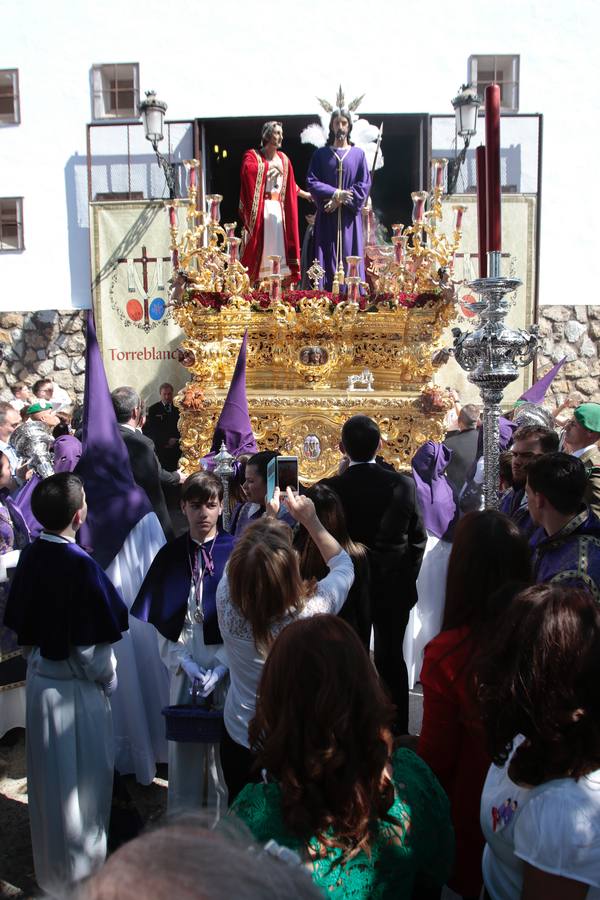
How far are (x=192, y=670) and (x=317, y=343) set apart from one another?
17.8 ft

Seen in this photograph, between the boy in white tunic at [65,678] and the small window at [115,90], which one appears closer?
the boy in white tunic at [65,678]

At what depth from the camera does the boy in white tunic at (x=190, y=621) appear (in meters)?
3.21

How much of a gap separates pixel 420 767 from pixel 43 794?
6.22 feet

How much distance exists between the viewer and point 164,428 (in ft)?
34.9

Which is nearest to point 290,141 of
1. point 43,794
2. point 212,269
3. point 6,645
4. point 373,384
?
point 212,269

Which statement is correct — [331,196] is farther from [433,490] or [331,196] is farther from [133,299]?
[433,490]

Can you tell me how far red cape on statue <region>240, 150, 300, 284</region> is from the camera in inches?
354

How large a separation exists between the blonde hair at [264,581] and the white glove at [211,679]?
2.11 ft

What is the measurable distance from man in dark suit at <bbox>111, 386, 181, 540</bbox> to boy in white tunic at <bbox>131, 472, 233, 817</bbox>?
1383mm

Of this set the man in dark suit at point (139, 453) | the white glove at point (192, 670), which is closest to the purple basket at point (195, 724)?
the white glove at point (192, 670)

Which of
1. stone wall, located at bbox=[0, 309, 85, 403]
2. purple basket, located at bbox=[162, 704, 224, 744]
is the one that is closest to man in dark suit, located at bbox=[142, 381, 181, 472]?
stone wall, located at bbox=[0, 309, 85, 403]

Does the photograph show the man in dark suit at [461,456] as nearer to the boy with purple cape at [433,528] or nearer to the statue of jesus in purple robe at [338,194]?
the boy with purple cape at [433,528]

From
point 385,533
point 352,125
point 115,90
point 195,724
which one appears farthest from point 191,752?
point 115,90

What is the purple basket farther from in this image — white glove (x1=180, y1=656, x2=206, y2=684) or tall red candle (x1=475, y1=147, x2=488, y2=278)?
tall red candle (x1=475, y1=147, x2=488, y2=278)
